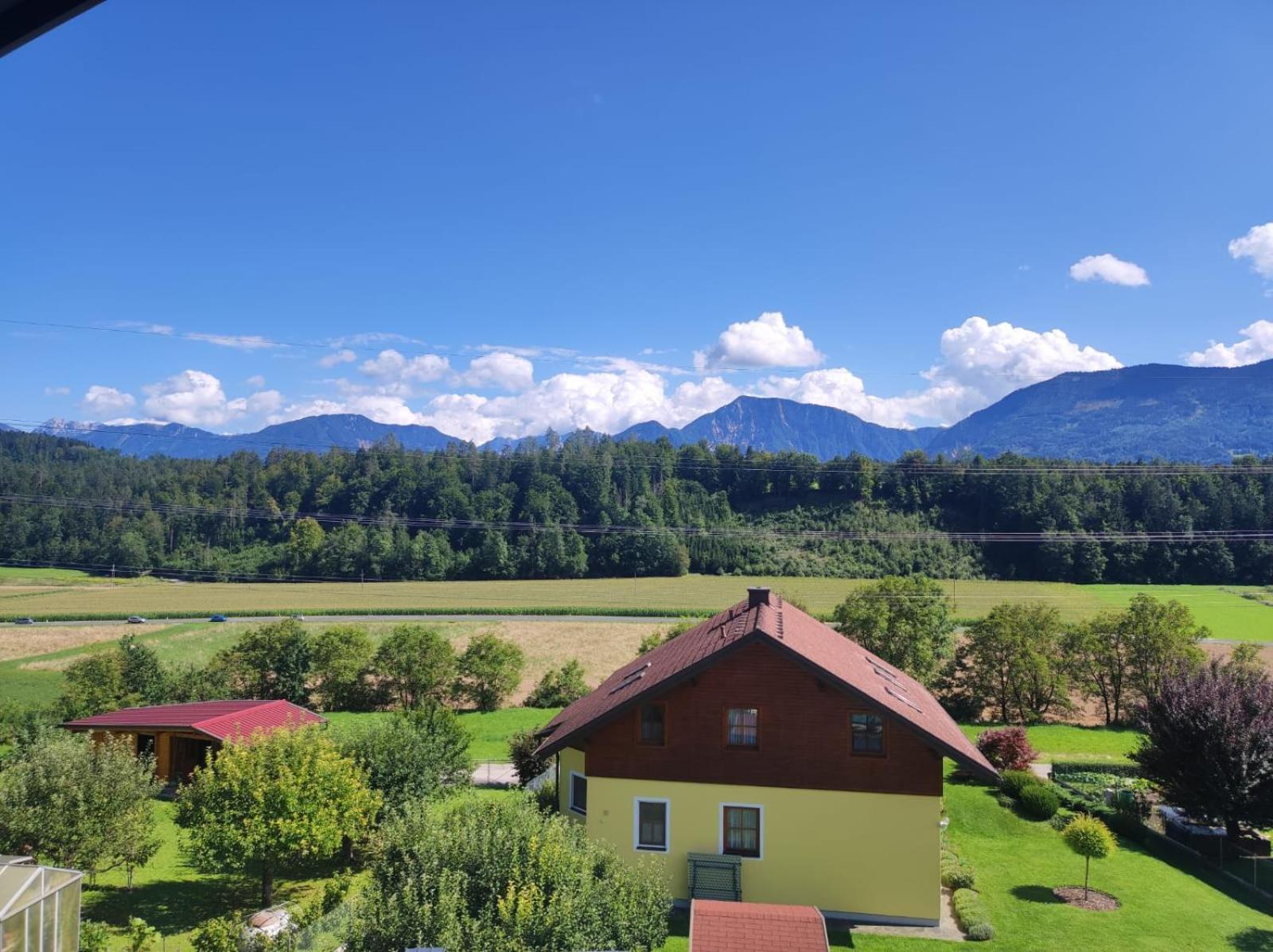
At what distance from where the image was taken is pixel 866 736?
1912 centimetres

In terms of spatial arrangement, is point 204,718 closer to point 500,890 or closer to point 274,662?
point 274,662

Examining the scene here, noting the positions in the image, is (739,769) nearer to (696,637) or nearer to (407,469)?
(696,637)

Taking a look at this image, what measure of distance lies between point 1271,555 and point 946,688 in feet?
158

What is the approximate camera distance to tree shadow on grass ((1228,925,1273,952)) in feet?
56.3

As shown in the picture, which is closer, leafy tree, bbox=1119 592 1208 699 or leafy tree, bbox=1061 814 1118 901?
leafy tree, bbox=1061 814 1118 901

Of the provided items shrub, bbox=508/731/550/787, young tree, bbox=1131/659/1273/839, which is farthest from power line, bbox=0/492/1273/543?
shrub, bbox=508/731/550/787

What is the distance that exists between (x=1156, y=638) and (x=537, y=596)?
170ft

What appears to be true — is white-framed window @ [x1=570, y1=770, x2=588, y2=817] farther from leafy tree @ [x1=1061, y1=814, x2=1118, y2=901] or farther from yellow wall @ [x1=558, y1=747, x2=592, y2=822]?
leafy tree @ [x1=1061, y1=814, x2=1118, y2=901]

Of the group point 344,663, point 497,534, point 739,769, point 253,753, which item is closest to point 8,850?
point 253,753

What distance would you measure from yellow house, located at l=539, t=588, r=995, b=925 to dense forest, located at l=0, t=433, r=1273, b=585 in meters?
57.9

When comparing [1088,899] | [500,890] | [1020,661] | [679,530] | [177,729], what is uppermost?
[679,530]

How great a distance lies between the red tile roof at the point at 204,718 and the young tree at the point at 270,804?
1159cm

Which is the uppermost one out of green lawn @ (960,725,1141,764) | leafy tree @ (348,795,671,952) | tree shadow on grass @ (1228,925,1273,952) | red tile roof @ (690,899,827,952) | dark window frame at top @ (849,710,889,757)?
dark window frame at top @ (849,710,889,757)

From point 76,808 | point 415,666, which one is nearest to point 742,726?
point 76,808
